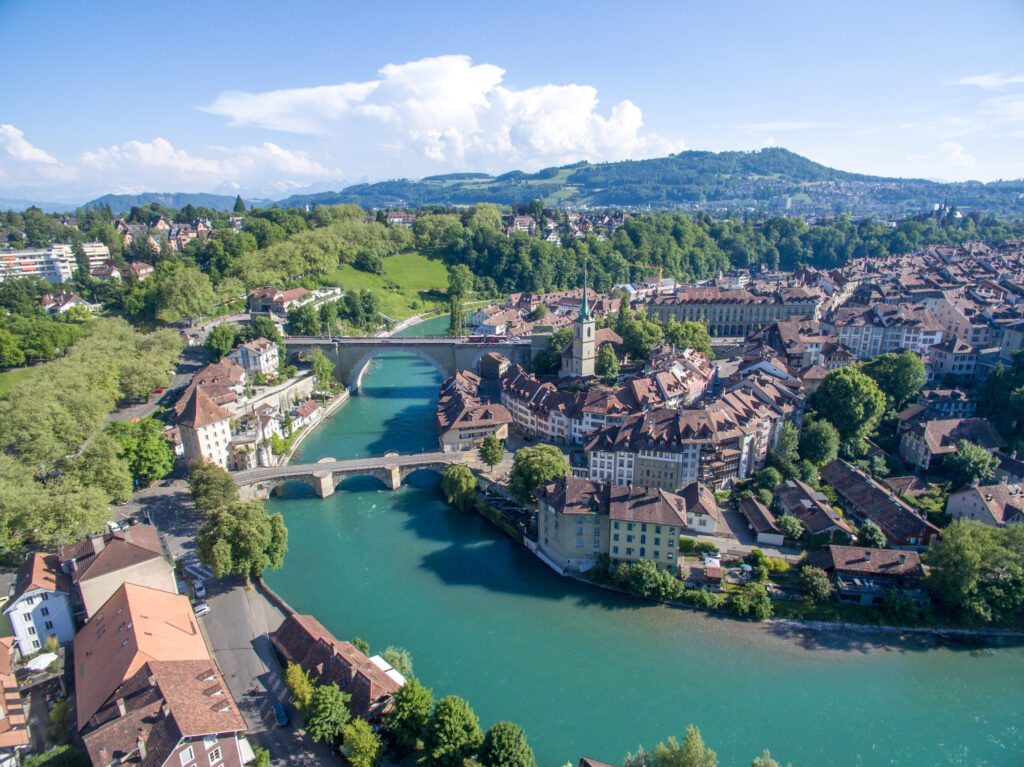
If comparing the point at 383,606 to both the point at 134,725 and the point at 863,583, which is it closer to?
the point at 134,725

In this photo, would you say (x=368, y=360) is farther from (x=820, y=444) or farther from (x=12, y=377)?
(x=820, y=444)

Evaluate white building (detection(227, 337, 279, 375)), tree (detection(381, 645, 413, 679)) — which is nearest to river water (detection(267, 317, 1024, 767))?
tree (detection(381, 645, 413, 679))

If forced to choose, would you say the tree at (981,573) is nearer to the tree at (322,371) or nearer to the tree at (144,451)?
the tree at (144,451)

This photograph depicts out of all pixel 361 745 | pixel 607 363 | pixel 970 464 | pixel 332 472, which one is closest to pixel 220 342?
pixel 332 472

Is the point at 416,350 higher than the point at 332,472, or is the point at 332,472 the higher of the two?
the point at 416,350

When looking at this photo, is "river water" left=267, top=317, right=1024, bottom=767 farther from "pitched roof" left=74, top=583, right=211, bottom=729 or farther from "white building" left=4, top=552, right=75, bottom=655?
"white building" left=4, top=552, right=75, bottom=655
